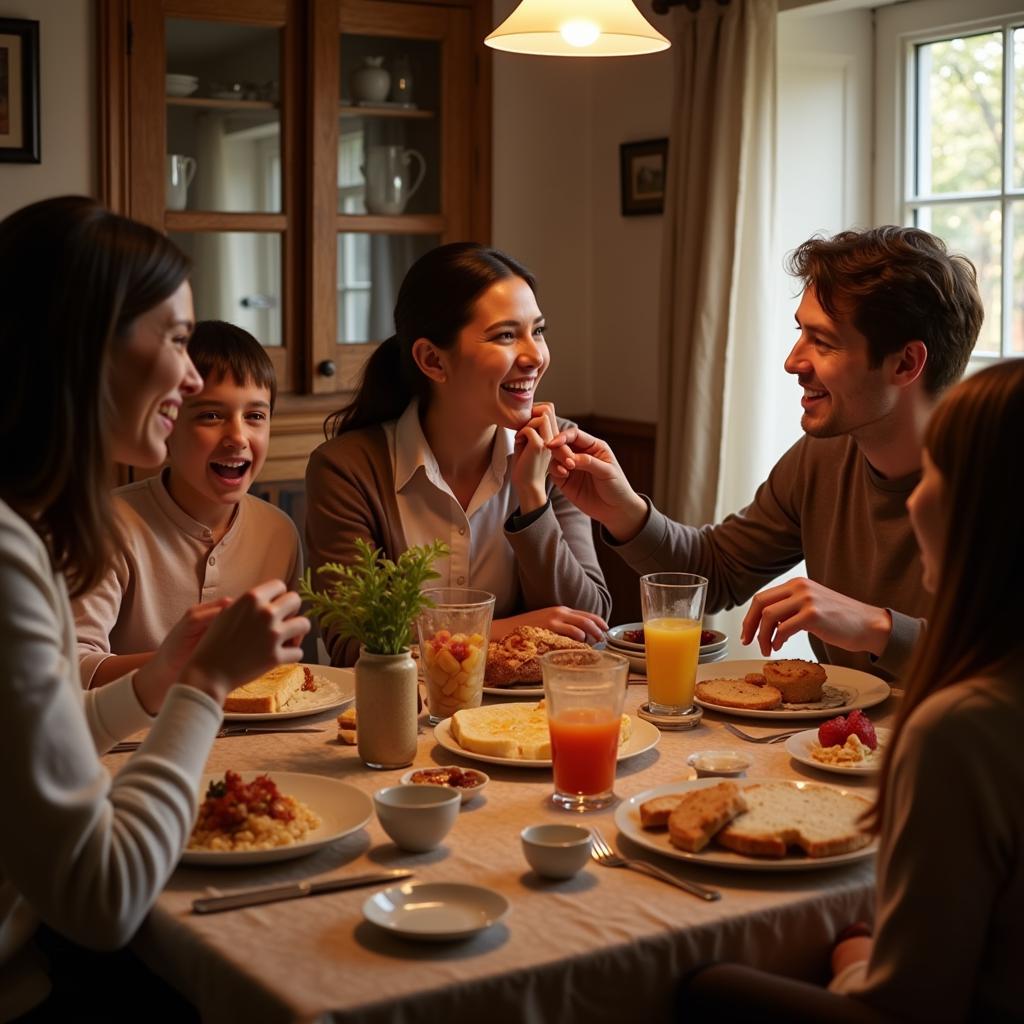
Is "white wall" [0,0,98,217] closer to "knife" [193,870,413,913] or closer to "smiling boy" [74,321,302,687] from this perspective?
"smiling boy" [74,321,302,687]

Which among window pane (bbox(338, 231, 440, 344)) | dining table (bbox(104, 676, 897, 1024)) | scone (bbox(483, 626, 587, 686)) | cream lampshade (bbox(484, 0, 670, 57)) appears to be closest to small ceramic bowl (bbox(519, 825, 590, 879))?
dining table (bbox(104, 676, 897, 1024))

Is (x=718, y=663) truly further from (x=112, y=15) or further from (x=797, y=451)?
(x=112, y=15)

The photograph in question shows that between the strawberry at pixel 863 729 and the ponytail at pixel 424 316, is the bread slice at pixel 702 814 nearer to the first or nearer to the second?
the strawberry at pixel 863 729

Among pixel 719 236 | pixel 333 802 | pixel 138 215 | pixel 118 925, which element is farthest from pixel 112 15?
pixel 118 925

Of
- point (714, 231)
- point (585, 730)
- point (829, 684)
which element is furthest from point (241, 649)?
point (714, 231)

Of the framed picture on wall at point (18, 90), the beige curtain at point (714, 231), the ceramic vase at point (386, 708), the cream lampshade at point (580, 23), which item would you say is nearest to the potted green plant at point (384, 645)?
the ceramic vase at point (386, 708)

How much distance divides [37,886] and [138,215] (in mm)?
3056

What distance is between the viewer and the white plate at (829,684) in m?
1.98

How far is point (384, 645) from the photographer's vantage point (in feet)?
5.78

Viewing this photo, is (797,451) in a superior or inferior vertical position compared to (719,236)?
inferior

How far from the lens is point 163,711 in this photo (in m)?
1.40

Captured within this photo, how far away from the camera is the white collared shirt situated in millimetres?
2598

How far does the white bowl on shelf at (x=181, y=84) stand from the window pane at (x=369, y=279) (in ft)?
2.00

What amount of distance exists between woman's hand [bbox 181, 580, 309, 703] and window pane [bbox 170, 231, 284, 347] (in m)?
2.82
